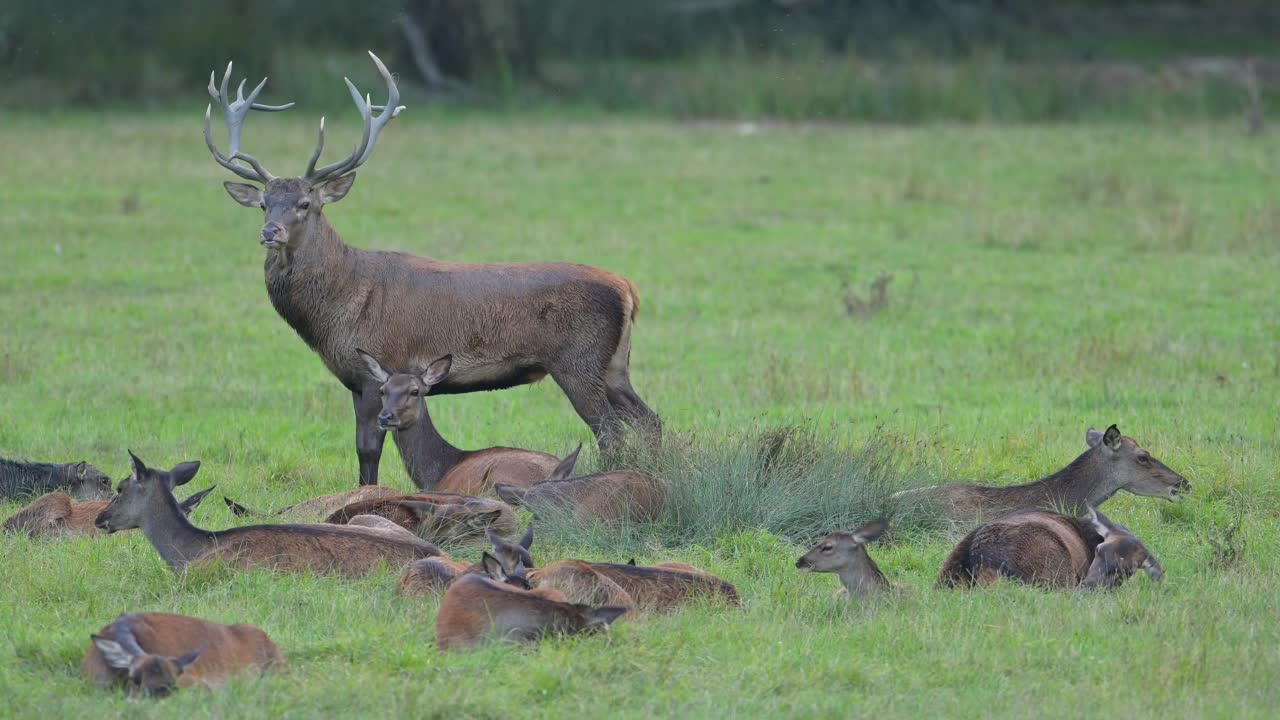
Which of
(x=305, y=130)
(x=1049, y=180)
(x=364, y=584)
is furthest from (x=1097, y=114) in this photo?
(x=364, y=584)

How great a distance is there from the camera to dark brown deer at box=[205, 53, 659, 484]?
393 inches

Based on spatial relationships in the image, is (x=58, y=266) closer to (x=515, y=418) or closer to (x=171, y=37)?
(x=515, y=418)

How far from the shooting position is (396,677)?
19.9 feet

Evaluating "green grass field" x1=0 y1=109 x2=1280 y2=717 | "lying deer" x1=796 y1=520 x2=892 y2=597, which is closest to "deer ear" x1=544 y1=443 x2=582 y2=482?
"green grass field" x1=0 y1=109 x2=1280 y2=717

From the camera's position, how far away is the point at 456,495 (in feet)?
27.8

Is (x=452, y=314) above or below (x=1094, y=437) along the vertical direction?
above

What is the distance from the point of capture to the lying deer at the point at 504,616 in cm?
631

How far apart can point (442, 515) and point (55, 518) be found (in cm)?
177

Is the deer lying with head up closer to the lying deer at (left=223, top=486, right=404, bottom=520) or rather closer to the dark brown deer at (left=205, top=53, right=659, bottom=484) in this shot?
the lying deer at (left=223, top=486, right=404, bottom=520)

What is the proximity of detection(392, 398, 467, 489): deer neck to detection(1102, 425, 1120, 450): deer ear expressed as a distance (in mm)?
3250

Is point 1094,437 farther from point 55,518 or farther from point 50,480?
point 50,480

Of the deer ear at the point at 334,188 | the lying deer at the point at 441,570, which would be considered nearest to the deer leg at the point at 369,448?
the deer ear at the point at 334,188

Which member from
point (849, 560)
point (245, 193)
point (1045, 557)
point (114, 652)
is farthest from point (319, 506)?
point (1045, 557)

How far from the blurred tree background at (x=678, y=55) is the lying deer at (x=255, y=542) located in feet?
70.8
